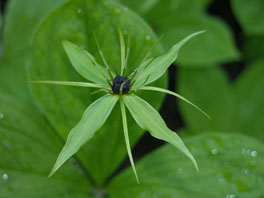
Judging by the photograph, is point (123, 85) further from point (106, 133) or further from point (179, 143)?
point (106, 133)

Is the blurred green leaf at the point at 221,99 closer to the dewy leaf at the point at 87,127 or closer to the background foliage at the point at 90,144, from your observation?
the background foliage at the point at 90,144

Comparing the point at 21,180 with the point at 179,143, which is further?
the point at 21,180

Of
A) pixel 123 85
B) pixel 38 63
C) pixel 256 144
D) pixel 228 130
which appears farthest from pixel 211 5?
pixel 123 85

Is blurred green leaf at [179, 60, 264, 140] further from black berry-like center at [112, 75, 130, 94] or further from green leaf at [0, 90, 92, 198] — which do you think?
black berry-like center at [112, 75, 130, 94]

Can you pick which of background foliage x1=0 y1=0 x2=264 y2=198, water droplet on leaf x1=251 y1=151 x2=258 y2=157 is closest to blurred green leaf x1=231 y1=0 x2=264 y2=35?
background foliage x1=0 y1=0 x2=264 y2=198

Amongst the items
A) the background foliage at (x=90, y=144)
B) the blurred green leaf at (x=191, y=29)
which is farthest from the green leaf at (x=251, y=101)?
the background foliage at (x=90, y=144)

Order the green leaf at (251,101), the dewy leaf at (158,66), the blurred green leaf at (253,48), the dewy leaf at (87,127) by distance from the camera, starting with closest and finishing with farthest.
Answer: the dewy leaf at (87,127)
the dewy leaf at (158,66)
the green leaf at (251,101)
the blurred green leaf at (253,48)
